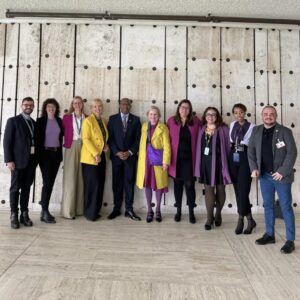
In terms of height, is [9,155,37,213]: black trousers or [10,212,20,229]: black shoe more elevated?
[9,155,37,213]: black trousers

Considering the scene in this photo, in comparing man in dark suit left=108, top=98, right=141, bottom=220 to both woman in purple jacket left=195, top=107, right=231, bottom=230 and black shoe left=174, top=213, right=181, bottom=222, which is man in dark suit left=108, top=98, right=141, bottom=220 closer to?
black shoe left=174, top=213, right=181, bottom=222

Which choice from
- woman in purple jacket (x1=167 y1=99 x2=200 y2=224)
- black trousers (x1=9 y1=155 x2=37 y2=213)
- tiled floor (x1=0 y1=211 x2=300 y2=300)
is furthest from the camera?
woman in purple jacket (x1=167 y1=99 x2=200 y2=224)

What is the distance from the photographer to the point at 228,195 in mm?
4258

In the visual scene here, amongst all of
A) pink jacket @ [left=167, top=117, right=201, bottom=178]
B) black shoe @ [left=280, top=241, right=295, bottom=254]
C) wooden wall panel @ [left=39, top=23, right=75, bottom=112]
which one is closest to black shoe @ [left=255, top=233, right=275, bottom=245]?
black shoe @ [left=280, top=241, right=295, bottom=254]

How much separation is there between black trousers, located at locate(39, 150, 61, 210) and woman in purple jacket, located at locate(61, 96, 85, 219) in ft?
0.81

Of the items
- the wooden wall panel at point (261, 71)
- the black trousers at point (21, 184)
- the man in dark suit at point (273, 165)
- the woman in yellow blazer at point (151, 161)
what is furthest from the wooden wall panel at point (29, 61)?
the wooden wall panel at point (261, 71)

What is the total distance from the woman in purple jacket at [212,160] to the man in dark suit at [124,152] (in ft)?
3.01

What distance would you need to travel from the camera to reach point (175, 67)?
14.2ft

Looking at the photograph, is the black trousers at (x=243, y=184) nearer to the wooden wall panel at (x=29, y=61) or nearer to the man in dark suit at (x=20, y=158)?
the man in dark suit at (x=20, y=158)

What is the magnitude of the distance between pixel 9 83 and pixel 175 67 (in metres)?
2.53

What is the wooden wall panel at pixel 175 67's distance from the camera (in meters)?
4.31

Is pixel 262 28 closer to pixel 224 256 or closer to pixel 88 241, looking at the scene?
pixel 224 256

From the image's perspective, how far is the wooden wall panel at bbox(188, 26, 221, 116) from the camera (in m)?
4.31

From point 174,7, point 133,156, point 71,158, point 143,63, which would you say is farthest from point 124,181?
point 174,7
